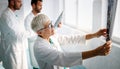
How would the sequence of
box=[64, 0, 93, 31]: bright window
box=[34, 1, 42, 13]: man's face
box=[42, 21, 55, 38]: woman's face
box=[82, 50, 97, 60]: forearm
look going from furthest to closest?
box=[64, 0, 93, 31]: bright window, box=[34, 1, 42, 13]: man's face, box=[42, 21, 55, 38]: woman's face, box=[82, 50, 97, 60]: forearm

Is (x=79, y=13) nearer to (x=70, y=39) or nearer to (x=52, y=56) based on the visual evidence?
(x=70, y=39)

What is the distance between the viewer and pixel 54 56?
1742 mm

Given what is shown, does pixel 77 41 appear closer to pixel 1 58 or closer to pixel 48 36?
pixel 48 36

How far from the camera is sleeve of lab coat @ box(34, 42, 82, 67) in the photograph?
5.55 feet

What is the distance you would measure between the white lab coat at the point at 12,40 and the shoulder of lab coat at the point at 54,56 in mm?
1211

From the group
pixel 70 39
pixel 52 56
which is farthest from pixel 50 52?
pixel 70 39

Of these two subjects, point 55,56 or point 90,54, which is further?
point 55,56

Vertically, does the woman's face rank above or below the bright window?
above

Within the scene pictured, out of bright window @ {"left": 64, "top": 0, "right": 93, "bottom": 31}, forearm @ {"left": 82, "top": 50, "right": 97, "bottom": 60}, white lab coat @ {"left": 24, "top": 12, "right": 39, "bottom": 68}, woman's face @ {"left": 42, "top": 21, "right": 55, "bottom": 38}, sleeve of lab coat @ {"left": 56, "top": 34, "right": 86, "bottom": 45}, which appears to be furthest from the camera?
bright window @ {"left": 64, "top": 0, "right": 93, "bottom": 31}

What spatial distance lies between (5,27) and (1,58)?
1.73ft

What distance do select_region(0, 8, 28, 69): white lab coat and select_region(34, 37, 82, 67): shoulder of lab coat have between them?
1211 millimetres

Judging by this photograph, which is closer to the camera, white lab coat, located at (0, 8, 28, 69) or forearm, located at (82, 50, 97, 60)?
forearm, located at (82, 50, 97, 60)

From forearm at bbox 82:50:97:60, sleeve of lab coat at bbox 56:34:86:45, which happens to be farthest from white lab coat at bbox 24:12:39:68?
forearm at bbox 82:50:97:60

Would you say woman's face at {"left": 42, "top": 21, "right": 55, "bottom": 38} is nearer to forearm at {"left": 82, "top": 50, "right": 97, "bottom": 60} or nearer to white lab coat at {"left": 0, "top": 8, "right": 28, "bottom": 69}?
forearm at {"left": 82, "top": 50, "right": 97, "bottom": 60}
